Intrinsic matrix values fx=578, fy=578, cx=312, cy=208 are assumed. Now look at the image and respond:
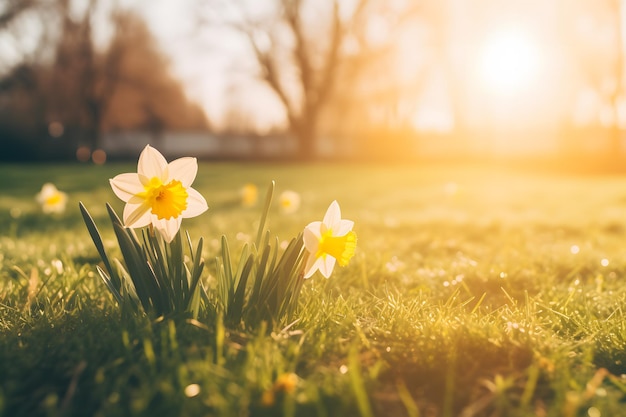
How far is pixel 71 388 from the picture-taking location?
1.50 meters

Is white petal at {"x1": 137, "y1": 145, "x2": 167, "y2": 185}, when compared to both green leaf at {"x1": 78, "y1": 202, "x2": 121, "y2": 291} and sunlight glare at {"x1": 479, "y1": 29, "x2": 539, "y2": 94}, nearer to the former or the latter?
green leaf at {"x1": 78, "y1": 202, "x2": 121, "y2": 291}

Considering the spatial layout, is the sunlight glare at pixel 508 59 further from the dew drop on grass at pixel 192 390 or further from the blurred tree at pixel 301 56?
the dew drop on grass at pixel 192 390

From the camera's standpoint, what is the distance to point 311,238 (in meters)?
1.85

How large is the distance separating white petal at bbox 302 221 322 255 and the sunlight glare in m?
26.2

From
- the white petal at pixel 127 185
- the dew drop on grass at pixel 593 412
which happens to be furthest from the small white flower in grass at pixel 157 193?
the dew drop on grass at pixel 593 412

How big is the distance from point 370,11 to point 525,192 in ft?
51.5

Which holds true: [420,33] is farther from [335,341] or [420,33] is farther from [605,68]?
[335,341]

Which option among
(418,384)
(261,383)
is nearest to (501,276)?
(418,384)

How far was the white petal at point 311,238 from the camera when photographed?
1.84 metres

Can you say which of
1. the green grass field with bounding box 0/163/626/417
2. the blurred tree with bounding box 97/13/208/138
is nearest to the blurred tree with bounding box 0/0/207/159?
the blurred tree with bounding box 97/13/208/138

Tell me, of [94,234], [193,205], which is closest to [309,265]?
[193,205]

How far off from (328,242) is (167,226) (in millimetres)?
525

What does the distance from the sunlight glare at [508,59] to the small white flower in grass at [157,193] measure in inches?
1033

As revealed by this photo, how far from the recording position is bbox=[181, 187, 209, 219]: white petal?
1890mm
